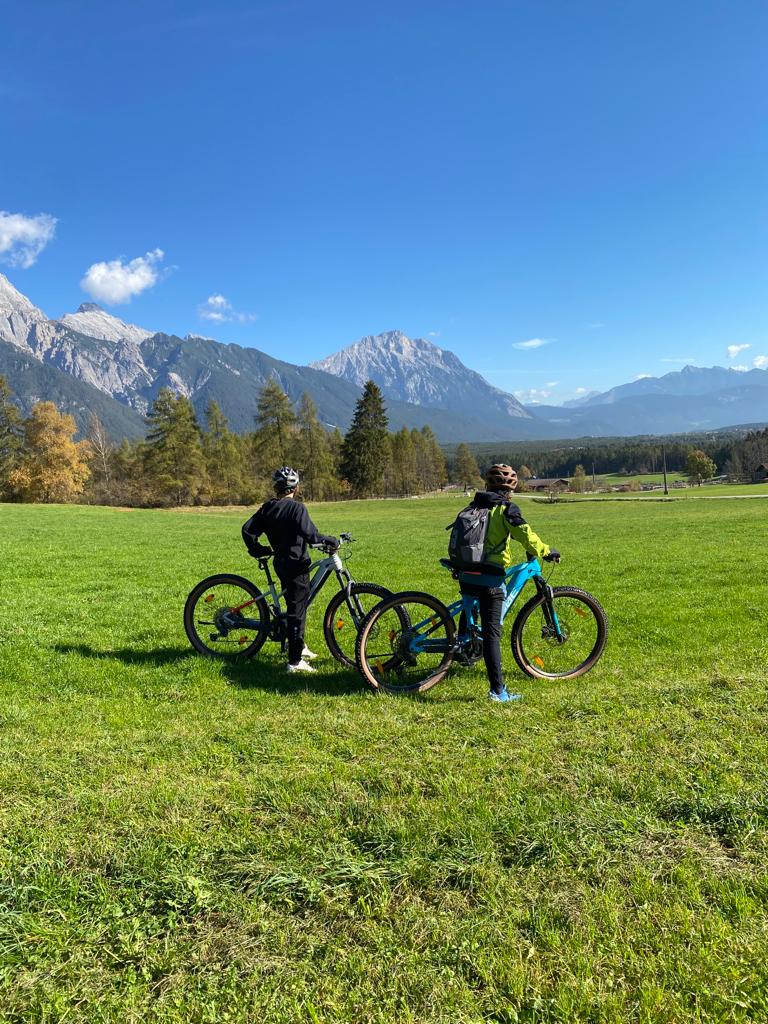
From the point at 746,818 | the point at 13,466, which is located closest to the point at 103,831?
the point at 746,818

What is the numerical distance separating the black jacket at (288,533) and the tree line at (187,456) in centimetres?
6049

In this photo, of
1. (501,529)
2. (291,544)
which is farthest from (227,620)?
(501,529)

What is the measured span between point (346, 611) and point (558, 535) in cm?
2227

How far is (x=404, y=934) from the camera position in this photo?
2619 millimetres

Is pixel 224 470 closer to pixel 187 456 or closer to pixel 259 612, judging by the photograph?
pixel 187 456

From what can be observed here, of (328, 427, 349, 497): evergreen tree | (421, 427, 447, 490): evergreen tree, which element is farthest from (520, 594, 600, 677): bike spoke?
(421, 427, 447, 490): evergreen tree

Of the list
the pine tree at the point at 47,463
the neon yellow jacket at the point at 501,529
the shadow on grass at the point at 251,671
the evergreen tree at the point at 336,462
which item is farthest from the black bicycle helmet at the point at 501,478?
the evergreen tree at the point at 336,462

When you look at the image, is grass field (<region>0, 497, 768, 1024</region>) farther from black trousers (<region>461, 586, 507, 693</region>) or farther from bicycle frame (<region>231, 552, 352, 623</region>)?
bicycle frame (<region>231, 552, 352, 623</region>)

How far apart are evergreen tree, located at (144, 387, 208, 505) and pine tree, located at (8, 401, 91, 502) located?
11.4 m

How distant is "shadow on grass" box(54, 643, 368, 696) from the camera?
6.45 m

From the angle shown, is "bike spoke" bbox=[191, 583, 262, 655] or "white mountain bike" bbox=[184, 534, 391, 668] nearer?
"white mountain bike" bbox=[184, 534, 391, 668]

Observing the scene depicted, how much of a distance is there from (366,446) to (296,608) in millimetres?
79640

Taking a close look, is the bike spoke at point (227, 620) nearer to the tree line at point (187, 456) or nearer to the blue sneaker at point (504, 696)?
the blue sneaker at point (504, 696)

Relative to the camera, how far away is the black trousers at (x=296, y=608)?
22.9ft
